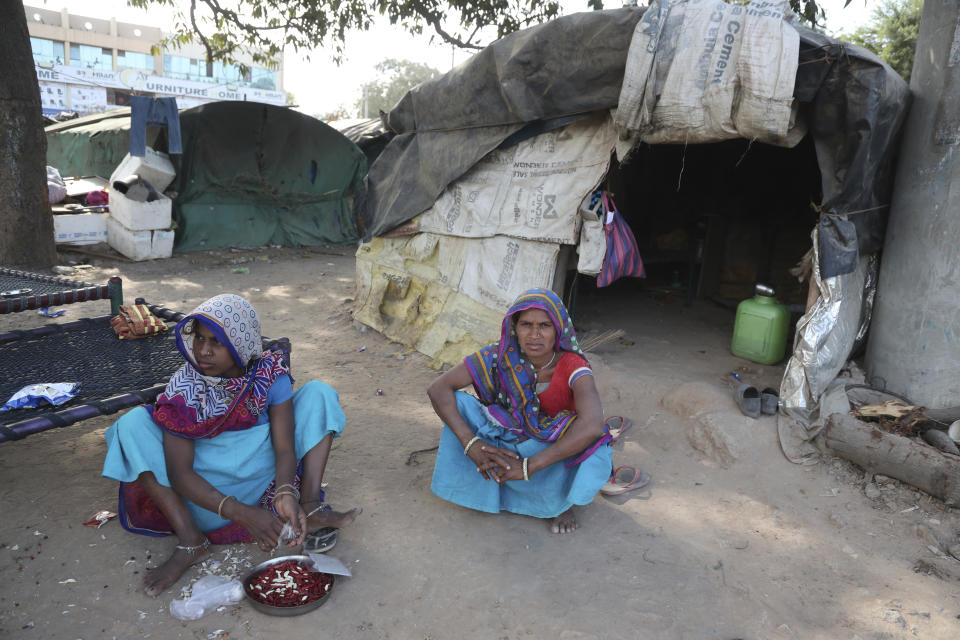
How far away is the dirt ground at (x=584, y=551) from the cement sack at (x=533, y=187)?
127 centimetres

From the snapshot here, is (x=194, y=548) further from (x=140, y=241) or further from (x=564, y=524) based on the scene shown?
(x=140, y=241)

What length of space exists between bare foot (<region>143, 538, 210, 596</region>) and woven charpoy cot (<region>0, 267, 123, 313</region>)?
85.1 inches

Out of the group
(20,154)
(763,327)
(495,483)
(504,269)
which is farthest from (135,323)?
(20,154)

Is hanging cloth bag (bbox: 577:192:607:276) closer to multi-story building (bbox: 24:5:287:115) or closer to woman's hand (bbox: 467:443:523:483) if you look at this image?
woman's hand (bbox: 467:443:523:483)

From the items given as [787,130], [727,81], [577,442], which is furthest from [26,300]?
[787,130]

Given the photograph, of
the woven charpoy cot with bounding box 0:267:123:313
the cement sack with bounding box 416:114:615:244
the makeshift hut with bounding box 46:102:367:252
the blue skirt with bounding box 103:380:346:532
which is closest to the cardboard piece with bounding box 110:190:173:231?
the makeshift hut with bounding box 46:102:367:252

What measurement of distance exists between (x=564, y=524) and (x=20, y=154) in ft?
26.9

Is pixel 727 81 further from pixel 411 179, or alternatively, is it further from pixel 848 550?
pixel 411 179

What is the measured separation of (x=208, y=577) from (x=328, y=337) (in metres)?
3.77

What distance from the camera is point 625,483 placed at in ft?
11.1

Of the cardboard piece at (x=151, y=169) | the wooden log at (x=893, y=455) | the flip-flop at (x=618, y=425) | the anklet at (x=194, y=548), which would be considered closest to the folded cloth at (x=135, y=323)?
the anklet at (x=194, y=548)

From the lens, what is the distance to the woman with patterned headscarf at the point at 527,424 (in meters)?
2.71

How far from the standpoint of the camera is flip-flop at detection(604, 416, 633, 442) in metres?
3.96

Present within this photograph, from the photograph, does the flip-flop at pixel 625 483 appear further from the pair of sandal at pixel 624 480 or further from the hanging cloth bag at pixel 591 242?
the hanging cloth bag at pixel 591 242
